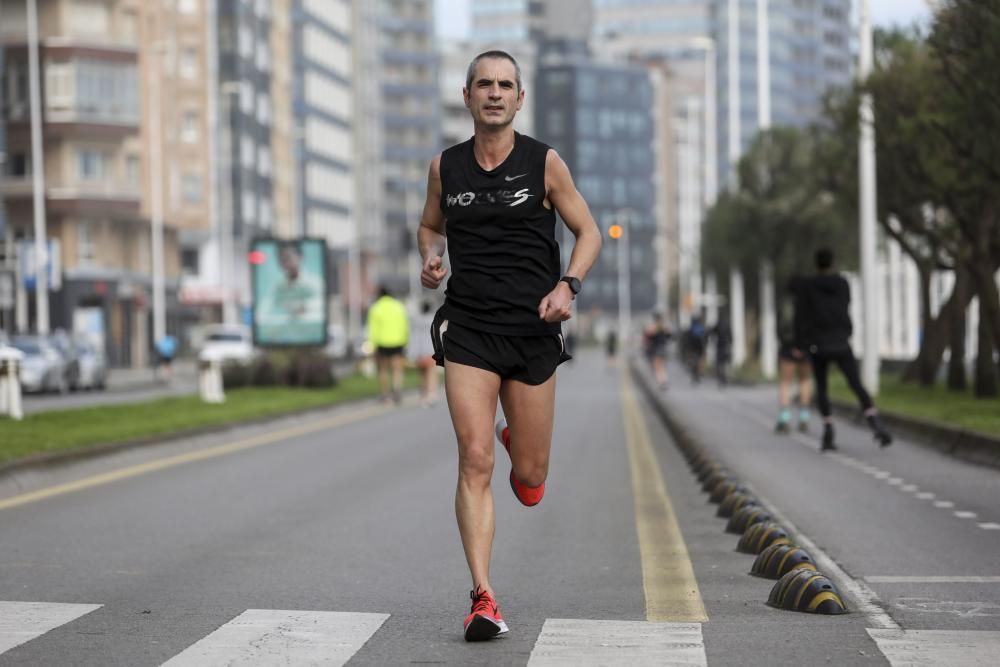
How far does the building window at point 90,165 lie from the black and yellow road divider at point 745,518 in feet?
233

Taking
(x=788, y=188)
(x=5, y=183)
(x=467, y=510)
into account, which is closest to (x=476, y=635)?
(x=467, y=510)

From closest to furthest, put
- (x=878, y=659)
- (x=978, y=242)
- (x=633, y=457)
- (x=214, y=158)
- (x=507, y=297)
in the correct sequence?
(x=878, y=659) → (x=507, y=297) → (x=633, y=457) → (x=978, y=242) → (x=214, y=158)

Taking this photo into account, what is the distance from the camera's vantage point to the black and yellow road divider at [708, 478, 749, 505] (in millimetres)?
14180

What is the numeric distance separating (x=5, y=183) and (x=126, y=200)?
545cm

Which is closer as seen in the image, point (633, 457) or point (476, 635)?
point (476, 635)

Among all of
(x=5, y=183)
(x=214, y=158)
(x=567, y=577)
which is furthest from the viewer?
(x=214, y=158)

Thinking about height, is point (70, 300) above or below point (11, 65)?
below

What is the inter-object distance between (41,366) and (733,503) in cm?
3824

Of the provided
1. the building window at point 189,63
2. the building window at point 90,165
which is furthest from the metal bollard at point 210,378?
the building window at point 189,63

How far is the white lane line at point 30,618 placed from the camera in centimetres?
768

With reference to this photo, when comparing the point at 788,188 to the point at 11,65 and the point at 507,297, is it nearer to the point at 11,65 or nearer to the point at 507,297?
the point at 11,65

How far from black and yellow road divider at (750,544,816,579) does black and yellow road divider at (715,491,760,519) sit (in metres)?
2.75

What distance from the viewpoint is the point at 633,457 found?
20953mm

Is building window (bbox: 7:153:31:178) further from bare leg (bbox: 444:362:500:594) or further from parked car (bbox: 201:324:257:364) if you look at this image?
bare leg (bbox: 444:362:500:594)
